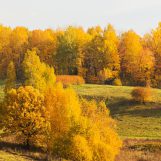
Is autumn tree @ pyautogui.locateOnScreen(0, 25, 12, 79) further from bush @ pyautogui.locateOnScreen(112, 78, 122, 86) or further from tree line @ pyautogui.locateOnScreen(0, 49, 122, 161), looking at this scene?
tree line @ pyautogui.locateOnScreen(0, 49, 122, 161)

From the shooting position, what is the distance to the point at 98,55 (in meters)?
104

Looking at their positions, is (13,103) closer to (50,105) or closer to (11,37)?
(50,105)

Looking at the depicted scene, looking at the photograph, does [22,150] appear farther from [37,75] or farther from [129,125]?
[37,75]

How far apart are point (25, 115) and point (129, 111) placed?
1303 inches

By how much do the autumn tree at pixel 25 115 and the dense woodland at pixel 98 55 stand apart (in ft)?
165

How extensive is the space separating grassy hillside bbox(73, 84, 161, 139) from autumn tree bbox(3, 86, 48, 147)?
67.9 ft

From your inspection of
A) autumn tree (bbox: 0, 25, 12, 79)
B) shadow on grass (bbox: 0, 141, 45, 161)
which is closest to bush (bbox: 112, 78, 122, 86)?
autumn tree (bbox: 0, 25, 12, 79)

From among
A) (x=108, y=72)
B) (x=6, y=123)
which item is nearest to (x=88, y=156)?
(x=6, y=123)

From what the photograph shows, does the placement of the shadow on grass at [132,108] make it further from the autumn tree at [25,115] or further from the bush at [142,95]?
the autumn tree at [25,115]

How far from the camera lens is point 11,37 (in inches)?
4663

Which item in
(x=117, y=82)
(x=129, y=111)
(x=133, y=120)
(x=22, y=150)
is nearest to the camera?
(x=22, y=150)

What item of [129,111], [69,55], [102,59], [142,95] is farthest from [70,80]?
[129,111]

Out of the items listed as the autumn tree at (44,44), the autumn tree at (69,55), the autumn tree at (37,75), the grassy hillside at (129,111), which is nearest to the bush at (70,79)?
the grassy hillside at (129,111)

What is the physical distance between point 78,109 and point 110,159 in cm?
813
